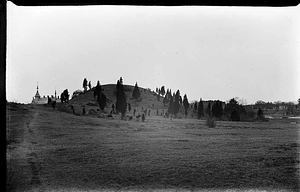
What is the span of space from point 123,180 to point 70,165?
48.2 inches

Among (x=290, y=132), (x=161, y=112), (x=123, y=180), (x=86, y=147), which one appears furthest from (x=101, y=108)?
(x=290, y=132)

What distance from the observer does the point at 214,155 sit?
6.02 meters

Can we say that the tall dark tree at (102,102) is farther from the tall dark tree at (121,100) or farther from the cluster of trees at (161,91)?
the cluster of trees at (161,91)

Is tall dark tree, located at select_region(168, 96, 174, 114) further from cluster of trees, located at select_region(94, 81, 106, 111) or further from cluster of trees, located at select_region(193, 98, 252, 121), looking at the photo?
cluster of trees, located at select_region(94, 81, 106, 111)

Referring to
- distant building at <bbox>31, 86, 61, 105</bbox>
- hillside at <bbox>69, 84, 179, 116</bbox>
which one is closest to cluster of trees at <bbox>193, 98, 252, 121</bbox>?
hillside at <bbox>69, 84, 179, 116</bbox>

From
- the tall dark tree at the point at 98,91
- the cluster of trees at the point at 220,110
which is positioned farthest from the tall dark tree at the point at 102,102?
the cluster of trees at the point at 220,110

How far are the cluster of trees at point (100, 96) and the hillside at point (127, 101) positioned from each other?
0.26ft

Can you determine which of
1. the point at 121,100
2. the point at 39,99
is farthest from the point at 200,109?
the point at 39,99

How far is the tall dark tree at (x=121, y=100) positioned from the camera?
6.29 m

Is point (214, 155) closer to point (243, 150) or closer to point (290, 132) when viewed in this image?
point (243, 150)

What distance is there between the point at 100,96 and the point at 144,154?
5.90 ft

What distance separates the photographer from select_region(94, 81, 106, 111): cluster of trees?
645 centimetres

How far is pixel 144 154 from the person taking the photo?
235 inches

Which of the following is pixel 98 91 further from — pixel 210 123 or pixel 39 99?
pixel 210 123
